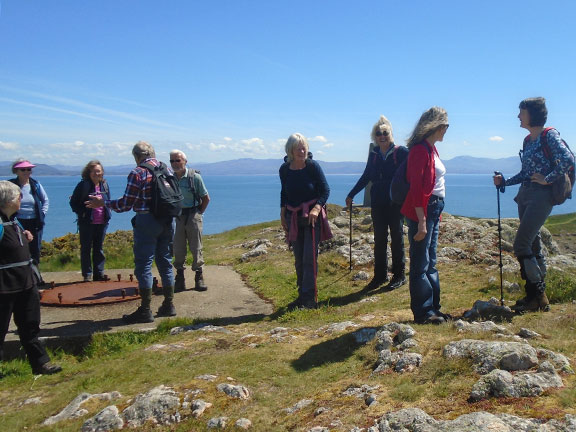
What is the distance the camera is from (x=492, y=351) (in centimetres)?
415

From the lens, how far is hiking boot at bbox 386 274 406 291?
848cm

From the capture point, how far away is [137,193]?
23.0 feet

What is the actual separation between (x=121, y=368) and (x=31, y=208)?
473 cm

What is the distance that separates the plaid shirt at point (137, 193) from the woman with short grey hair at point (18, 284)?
4.47 feet

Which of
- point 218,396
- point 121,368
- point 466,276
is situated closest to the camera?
point 218,396

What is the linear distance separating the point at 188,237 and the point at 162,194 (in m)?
2.04

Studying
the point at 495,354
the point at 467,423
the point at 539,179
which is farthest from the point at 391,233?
the point at 467,423

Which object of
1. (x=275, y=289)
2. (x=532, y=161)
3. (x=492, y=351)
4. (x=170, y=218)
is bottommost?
(x=275, y=289)

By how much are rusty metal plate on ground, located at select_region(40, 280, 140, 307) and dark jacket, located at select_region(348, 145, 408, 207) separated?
4410mm

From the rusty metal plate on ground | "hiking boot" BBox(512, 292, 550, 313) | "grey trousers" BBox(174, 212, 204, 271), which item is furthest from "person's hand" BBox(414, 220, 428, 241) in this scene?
the rusty metal plate on ground

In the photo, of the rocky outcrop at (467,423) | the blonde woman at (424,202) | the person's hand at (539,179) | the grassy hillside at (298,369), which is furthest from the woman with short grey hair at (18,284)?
the person's hand at (539,179)

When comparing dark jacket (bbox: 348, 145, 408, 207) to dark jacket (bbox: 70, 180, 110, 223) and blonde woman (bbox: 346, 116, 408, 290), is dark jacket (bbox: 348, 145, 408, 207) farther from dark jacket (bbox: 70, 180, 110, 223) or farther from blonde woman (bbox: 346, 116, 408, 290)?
dark jacket (bbox: 70, 180, 110, 223)

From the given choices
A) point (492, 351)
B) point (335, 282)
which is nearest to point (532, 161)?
point (492, 351)

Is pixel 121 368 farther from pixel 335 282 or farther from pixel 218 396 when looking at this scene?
pixel 335 282
